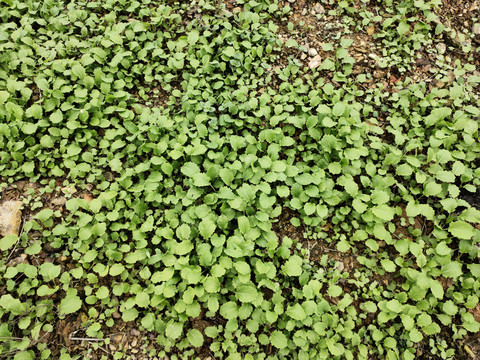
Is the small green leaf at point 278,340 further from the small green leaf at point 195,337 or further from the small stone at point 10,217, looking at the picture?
the small stone at point 10,217

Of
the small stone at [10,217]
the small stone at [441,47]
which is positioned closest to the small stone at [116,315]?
the small stone at [10,217]

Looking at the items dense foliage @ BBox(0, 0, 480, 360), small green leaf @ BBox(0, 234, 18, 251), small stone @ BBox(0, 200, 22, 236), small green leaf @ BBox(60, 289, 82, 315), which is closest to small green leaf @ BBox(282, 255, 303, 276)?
dense foliage @ BBox(0, 0, 480, 360)

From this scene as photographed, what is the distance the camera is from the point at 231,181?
3.53 meters

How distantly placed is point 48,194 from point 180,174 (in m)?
1.62

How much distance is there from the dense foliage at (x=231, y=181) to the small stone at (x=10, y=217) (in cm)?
11

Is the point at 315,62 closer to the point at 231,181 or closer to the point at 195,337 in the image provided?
the point at 231,181

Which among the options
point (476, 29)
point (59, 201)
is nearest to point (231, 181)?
point (59, 201)

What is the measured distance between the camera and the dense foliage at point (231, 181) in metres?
3.08

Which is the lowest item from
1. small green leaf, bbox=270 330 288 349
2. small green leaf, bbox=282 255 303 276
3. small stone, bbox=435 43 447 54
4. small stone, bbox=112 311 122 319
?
small stone, bbox=112 311 122 319

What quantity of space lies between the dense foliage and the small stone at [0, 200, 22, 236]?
11 cm

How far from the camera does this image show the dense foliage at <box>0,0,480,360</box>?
308 centimetres

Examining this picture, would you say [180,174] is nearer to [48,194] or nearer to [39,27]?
[48,194]

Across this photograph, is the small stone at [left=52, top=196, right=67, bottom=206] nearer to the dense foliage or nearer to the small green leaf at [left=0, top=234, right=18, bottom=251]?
the dense foliage

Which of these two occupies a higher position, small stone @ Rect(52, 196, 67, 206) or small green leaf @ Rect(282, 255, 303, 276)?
small green leaf @ Rect(282, 255, 303, 276)
